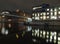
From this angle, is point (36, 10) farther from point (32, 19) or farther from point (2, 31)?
point (2, 31)

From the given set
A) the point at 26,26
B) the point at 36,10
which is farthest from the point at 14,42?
the point at 36,10

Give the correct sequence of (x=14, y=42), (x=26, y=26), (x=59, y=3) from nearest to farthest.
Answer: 1. (x=59, y=3)
2. (x=14, y=42)
3. (x=26, y=26)

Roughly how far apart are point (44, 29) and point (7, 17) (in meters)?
0.59

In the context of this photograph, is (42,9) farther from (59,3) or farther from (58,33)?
(58,33)

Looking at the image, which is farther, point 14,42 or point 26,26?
point 26,26

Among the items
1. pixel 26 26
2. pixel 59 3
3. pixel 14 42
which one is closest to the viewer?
pixel 59 3

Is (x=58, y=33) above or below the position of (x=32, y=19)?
below

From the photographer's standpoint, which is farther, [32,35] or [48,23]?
[32,35]

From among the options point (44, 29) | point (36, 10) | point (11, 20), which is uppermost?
point (36, 10)

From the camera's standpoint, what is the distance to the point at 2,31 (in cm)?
163

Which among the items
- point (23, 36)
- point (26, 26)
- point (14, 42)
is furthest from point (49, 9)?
point (14, 42)

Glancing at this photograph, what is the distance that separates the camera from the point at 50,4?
1.56m

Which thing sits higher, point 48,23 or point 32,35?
point 48,23

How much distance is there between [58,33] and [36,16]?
0.42m
